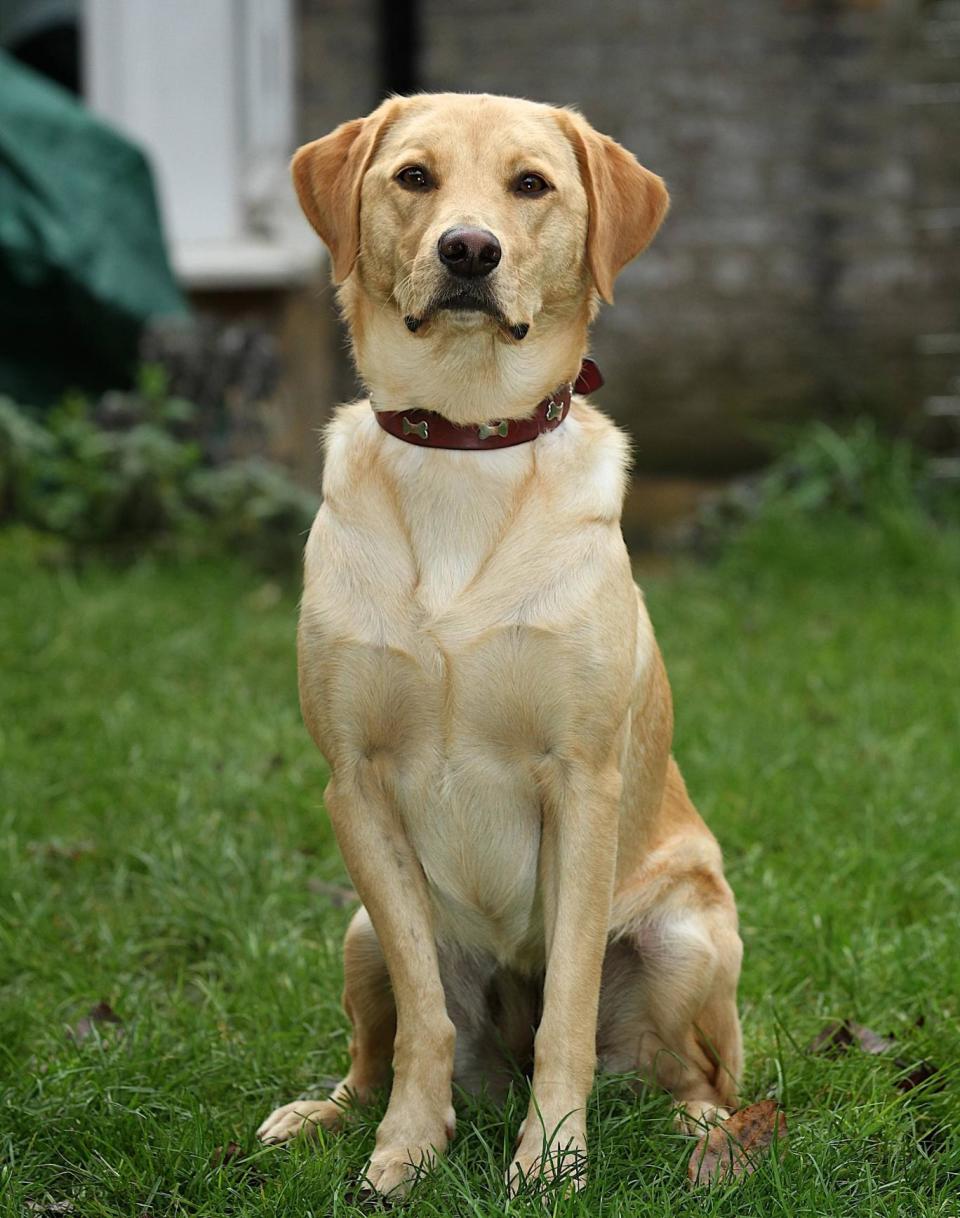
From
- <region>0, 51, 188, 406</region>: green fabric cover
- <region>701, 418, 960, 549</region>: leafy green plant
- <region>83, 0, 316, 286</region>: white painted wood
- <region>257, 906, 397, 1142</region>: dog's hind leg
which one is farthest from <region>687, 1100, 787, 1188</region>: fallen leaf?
<region>83, 0, 316, 286</region>: white painted wood

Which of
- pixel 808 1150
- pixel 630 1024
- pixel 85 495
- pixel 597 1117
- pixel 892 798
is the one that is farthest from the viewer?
pixel 85 495

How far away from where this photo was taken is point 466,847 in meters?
2.45

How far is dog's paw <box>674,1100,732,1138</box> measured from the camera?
2.45 metres

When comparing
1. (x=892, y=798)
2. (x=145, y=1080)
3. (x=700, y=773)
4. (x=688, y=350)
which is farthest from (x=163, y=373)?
(x=145, y=1080)

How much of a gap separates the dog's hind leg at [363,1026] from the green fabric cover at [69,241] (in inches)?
183

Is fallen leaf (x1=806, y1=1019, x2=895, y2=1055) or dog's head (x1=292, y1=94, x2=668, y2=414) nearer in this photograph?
dog's head (x1=292, y1=94, x2=668, y2=414)

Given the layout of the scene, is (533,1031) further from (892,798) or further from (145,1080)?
(892,798)

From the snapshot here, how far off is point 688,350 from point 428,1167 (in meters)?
5.86

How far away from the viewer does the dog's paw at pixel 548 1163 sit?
7.39ft

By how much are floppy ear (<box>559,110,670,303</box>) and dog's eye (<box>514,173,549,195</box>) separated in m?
0.10

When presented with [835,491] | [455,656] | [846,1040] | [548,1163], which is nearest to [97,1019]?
[548,1163]

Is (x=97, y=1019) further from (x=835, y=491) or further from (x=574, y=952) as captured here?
(x=835, y=491)

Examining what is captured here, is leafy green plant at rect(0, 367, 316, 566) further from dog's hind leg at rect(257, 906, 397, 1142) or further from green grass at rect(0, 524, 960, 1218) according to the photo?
dog's hind leg at rect(257, 906, 397, 1142)

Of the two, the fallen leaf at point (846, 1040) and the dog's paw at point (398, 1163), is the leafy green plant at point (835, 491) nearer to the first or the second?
the fallen leaf at point (846, 1040)
